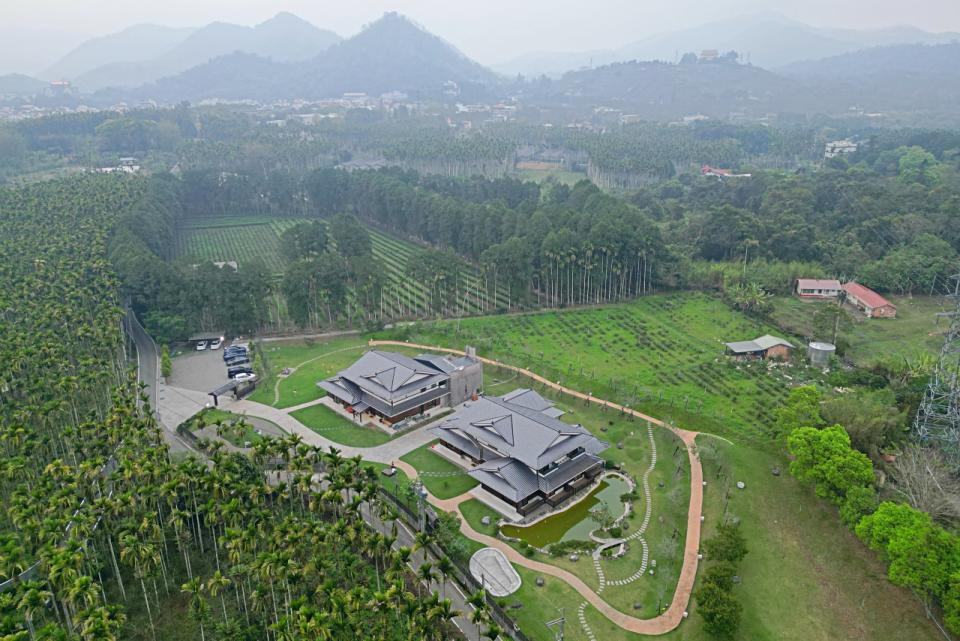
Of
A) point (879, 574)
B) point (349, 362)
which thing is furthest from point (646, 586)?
point (349, 362)

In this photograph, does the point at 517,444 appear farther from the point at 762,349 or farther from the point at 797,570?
the point at 762,349

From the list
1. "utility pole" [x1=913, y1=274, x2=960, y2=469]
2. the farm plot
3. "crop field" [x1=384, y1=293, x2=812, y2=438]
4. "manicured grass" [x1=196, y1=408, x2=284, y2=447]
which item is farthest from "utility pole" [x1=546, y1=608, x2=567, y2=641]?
the farm plot

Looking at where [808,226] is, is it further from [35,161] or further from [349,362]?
[35,161]

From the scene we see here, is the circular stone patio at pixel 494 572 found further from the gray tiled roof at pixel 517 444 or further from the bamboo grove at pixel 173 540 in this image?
the gray tiled roof at pixel 517 444

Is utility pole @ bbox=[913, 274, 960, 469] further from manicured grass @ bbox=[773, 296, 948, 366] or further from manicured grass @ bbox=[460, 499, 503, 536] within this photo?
manicured grass @ bbox=[460, 499, 503, 536]

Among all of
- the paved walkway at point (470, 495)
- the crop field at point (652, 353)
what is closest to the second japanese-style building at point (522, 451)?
the paved walkway at point (470, 495)

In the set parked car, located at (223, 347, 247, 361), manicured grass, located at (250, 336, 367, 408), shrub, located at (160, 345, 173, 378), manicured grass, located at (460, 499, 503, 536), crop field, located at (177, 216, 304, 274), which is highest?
crop field, located at (177, 216, 304, 274)

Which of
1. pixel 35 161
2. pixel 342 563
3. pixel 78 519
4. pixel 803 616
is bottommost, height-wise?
pixel 803 616
